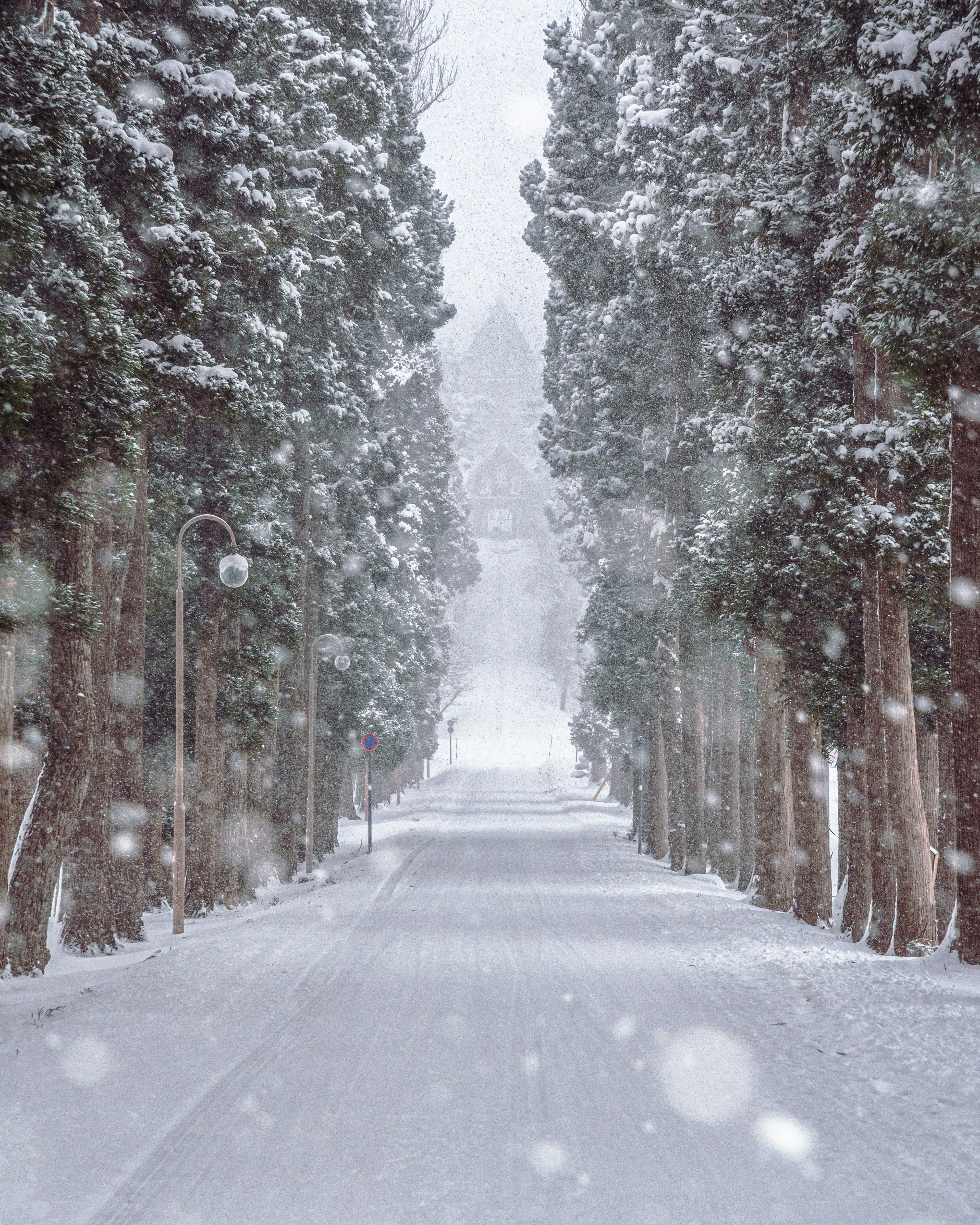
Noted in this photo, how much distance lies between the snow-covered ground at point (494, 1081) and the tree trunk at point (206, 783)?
14.8ft

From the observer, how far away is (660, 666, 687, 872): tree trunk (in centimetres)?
2853

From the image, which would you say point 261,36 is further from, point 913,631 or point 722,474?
point 913,631

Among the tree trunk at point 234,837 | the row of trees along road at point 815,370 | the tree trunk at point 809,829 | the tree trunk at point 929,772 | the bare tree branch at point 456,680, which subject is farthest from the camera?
the bare tree branch at point 456,680

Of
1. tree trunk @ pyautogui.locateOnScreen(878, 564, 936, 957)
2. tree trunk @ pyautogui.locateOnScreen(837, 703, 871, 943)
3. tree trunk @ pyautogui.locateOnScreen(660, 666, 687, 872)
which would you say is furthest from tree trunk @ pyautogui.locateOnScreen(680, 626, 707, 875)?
tree trunk @ pyautogui.locateOnScreen(878, 564, 936, 957)

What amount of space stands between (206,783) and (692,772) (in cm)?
1215

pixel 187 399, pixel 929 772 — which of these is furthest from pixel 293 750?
pixel 187 399

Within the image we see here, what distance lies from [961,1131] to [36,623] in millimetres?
9009

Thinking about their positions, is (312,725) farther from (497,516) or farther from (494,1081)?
(497,516)

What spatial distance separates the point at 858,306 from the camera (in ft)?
39.0

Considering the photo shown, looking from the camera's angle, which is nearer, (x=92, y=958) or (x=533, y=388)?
(x=92, y=958)

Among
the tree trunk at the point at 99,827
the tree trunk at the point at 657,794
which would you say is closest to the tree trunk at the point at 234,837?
the tree trunk at the point at 99,827

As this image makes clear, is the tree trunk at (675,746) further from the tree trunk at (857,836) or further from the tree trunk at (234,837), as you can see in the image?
the tree trunk at (234,837)

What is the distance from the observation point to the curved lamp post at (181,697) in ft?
55.9

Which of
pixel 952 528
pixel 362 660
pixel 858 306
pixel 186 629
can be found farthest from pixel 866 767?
pixel 362 660
